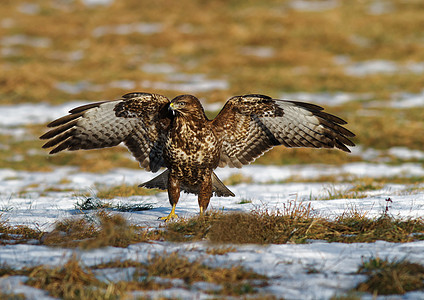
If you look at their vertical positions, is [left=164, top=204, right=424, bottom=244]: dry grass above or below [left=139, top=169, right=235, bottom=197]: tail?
below

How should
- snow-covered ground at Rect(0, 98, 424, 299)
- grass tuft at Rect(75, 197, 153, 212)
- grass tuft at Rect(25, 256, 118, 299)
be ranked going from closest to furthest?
grass tuft at Rect(25, 256, 118, 299), snow-covered ground at Rect(0, 98, 424, 299), grass tuft at Rect(75, 197, 153, 212)

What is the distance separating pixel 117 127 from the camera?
7996 millimetres

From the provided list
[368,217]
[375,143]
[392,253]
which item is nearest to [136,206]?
[368,217]

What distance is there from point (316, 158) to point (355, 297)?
43.2 feet

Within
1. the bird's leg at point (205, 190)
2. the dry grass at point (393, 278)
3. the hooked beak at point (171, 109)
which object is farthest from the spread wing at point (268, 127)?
the dry grass at point (393, 278)

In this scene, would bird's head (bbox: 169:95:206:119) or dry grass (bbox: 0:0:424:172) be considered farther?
dry grass (bbox: 0:0:424:172)

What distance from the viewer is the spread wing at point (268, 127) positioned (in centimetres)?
769

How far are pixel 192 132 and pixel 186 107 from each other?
0.38m

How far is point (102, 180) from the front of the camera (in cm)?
1365

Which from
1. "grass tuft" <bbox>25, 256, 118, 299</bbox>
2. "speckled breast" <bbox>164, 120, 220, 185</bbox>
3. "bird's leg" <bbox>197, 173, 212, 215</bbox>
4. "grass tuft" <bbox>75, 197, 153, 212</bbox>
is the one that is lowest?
"grass tuft" <bbox>25, 256, 118, 299</bbox>

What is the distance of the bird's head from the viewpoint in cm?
699

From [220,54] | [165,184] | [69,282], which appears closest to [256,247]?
[69,282]

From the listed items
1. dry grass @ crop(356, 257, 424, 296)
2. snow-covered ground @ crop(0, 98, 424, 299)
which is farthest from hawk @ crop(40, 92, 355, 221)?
dry grass @ crop(356, 257, 424, 296)

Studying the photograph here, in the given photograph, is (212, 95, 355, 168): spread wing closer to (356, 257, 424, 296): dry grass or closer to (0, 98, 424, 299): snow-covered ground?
(0, 98, 424, 299): snow-covered ground
